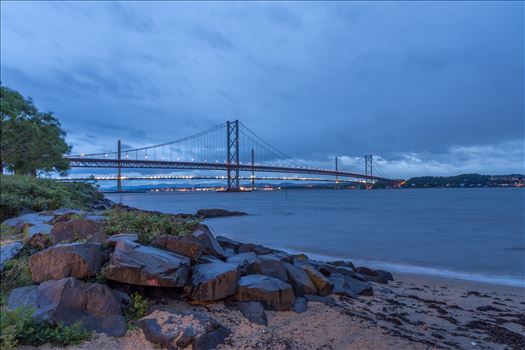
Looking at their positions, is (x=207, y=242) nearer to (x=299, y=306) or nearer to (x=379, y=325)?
(x=299, y=306)

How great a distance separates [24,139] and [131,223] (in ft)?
34.4

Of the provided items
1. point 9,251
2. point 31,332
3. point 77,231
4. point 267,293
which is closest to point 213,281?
point 267,293

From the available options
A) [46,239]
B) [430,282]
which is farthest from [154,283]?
[430,282]

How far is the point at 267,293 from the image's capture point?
3752 millimetres

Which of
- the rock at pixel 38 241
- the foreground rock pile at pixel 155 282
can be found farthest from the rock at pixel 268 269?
the rock at pixel 38 241

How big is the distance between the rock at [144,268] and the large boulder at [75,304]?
0.24m

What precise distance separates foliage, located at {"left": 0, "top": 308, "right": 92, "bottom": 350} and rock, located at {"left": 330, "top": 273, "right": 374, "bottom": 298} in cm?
320

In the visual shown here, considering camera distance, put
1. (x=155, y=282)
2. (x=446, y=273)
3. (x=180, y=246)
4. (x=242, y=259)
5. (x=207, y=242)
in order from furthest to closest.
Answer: (x=446, y=273) < (x=242, y=259) < (x=207, y=242) < (x=180, y=246) < (x=155, y=282)

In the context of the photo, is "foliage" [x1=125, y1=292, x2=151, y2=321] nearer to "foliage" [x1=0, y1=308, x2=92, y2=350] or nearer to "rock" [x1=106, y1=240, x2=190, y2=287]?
"rock" [x1=106, y1=240, x2=190, y2=287]

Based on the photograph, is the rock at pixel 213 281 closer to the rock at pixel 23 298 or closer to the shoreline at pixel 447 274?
the rock at pixel 23 298

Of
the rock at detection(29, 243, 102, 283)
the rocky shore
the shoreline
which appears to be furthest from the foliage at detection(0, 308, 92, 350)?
the shoreline

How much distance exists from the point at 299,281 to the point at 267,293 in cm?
79

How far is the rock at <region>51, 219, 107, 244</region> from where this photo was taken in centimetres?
416

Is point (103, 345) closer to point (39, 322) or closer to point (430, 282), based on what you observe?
point (39, 322)
